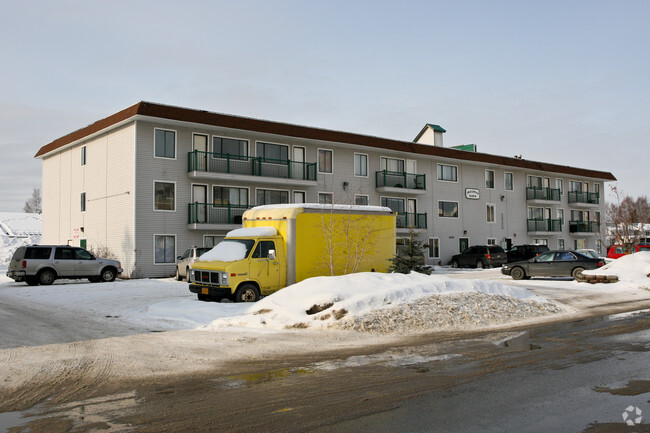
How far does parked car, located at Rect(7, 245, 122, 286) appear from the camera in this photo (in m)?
23.0

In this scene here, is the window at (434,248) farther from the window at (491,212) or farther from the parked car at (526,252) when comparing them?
the window at (491,212)

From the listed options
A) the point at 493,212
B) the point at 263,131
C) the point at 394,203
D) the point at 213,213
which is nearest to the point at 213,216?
the point at 213,213

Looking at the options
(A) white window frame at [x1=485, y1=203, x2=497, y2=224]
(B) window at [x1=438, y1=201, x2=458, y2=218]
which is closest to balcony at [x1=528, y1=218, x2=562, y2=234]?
(A) white window frame at [x1=485, y1=203, x2=497, y2=224]

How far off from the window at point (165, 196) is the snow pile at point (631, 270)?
2022 cm

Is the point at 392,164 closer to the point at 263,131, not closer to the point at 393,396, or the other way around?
the point at 263,131

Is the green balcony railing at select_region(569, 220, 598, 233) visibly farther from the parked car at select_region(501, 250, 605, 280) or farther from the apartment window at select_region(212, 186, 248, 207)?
the apartment window at select_region(212, 186, 248, 207)

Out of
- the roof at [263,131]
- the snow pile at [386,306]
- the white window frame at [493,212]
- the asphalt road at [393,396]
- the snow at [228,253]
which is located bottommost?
the asphalt road at [393,396]

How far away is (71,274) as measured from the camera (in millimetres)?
23953

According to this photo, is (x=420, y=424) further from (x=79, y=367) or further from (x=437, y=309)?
(x=437, y=309)

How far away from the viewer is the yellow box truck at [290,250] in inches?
600

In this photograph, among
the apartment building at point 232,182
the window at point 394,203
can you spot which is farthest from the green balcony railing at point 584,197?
the window at point 394,203

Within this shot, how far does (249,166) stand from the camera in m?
32.6

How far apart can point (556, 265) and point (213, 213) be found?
17.5 m

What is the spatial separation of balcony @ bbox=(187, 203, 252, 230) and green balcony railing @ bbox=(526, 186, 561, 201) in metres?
27.5
